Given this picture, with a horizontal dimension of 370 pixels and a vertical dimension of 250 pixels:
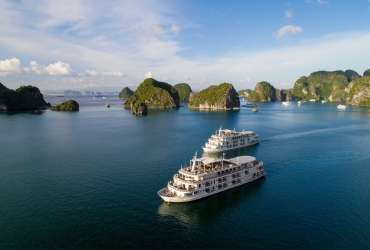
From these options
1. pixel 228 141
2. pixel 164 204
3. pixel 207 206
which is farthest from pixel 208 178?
pixel 228 141

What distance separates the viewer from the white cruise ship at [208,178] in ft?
185

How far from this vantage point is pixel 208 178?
5959 cm

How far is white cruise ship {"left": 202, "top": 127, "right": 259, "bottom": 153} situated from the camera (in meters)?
103

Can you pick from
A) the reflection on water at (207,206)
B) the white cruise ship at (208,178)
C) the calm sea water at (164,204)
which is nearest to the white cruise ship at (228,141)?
the calm sea water at (164,204)

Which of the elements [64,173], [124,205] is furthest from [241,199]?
[64,173]

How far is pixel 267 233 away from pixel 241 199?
1440 centimetres

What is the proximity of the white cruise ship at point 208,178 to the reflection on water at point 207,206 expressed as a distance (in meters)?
1.21

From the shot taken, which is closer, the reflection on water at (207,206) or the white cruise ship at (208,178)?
the reflection on water at (207,206)

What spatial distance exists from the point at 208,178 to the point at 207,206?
688 cm

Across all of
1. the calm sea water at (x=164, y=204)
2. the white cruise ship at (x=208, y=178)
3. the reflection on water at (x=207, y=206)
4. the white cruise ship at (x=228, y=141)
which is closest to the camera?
the calm sea water at (x=164, y=204)

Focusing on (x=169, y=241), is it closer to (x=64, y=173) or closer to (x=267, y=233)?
(x=267, y=233)

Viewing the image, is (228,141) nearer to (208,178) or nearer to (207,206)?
(208,178)

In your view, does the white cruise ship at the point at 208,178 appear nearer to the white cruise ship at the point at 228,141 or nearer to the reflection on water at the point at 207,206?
the reflection on water at the point at 207,206

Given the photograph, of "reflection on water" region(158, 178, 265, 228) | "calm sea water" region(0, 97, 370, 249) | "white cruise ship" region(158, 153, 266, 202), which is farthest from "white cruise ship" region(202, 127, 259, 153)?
"reflection on water" region(158, 178, 265, 228)
